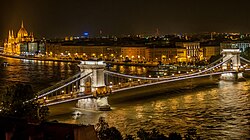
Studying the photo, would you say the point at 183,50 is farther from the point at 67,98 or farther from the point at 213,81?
the point at 67,98

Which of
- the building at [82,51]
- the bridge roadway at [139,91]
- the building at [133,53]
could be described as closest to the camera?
the bridge roadway at [139,91]

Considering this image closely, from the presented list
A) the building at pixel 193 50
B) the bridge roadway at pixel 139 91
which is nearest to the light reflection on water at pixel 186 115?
the bridge roadway at pixel 139 91

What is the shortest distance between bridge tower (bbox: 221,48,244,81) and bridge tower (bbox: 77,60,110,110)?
894 cm

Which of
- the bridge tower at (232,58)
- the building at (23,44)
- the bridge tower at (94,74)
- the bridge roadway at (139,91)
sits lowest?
the bridge roadway at (139,91)

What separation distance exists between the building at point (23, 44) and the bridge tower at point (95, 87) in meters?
49.0

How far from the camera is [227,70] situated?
2361cm

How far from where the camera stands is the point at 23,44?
70000 millimetres

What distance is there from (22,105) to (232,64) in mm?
17335

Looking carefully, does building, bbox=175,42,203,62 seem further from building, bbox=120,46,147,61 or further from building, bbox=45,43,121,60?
building, bbox=45,43,121,60

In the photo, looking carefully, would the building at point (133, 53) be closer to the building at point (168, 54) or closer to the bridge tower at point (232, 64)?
the building at point (168, 54)

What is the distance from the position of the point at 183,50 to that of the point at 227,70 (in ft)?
59.7

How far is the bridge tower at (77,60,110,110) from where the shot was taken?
49.0 feet

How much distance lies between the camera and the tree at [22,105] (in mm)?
9189

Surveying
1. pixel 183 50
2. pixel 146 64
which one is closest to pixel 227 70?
pixel 146 64
